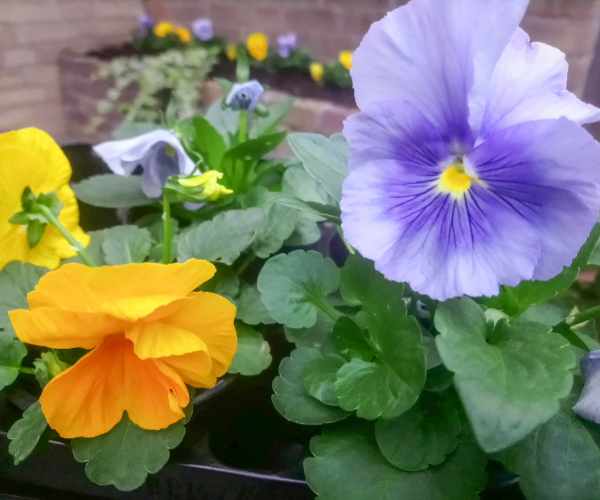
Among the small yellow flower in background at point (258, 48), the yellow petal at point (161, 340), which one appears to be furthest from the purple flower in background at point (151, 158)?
the small yellow flower in background at point (258, 48)

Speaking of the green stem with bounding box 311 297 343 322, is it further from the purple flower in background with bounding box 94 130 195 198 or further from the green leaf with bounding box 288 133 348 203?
the purple flower in background with bounding box 94 130 195 198

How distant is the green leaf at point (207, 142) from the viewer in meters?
0.67

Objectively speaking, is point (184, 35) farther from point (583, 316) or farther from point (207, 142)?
point (583, 316)

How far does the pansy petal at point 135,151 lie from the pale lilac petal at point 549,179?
32 cm

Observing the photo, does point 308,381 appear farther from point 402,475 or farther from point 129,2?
point 129,2

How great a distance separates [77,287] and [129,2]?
8.29ft

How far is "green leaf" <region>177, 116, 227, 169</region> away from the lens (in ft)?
2.21

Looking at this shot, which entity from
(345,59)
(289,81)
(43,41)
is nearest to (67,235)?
(345,59)

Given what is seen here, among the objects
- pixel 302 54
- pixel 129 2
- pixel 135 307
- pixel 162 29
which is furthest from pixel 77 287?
pixel 129 2

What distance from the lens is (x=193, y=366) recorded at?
43 cm

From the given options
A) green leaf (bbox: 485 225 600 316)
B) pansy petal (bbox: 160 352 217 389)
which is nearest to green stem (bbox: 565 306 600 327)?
green leaf (bbox: 485 225 600 316)

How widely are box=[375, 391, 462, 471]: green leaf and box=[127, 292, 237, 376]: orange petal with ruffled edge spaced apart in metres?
0.11

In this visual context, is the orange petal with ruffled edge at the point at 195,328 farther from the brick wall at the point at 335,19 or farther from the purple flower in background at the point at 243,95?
the brick wall at the point at 335,19

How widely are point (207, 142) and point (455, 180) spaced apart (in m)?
0.34
